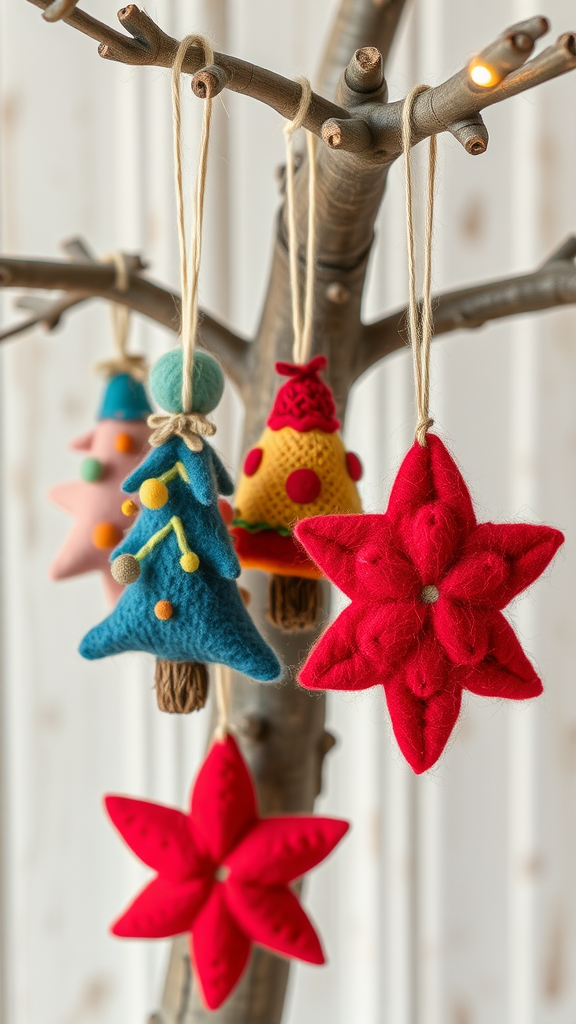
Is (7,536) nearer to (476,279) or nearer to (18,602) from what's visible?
(18,602)

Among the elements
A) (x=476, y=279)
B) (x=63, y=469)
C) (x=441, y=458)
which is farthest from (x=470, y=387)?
(x=441, y=458)

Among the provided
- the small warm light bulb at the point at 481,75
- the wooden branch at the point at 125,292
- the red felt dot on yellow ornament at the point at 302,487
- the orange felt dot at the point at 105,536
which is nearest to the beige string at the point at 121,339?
the wooden branch at the point at 125,292

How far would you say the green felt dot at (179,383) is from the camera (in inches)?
20.1

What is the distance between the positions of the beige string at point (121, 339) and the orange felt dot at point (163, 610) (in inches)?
11.5

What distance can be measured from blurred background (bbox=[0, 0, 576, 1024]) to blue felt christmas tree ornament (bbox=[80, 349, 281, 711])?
1.74 ft

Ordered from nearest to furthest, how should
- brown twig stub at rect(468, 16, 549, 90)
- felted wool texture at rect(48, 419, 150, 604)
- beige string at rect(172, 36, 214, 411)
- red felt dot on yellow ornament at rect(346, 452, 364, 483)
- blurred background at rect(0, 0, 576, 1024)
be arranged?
brown twig stub at rect(468, 16, 549, 90), beige string at rect(172, 36, 214, 411), red felt dot on yellow ornament at rect(346, 452, 364, 483), felted wool texture at rect(48, 419, 150, 604), blurred background at rect(0, 0, 576, 1024)

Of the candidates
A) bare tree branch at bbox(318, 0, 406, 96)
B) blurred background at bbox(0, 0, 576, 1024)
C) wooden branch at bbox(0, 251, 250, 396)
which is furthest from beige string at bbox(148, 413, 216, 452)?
blurred background at bbox(0, 0, 576, 1024)

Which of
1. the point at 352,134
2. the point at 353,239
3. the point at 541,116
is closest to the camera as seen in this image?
the point at 352,134

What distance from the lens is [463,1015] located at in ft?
3.58

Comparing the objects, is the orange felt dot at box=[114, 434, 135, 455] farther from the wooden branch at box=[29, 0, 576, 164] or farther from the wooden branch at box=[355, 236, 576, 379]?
the wooden branch at box=[29, 0, 576, 164]

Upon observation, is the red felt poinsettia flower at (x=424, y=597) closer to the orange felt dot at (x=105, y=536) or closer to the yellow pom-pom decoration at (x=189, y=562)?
the yellow pom-pom decoration at (x=189, y=562)

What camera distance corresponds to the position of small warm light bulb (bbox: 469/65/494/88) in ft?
1.23

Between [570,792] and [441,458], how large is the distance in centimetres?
74

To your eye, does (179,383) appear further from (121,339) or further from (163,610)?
(121,339)
